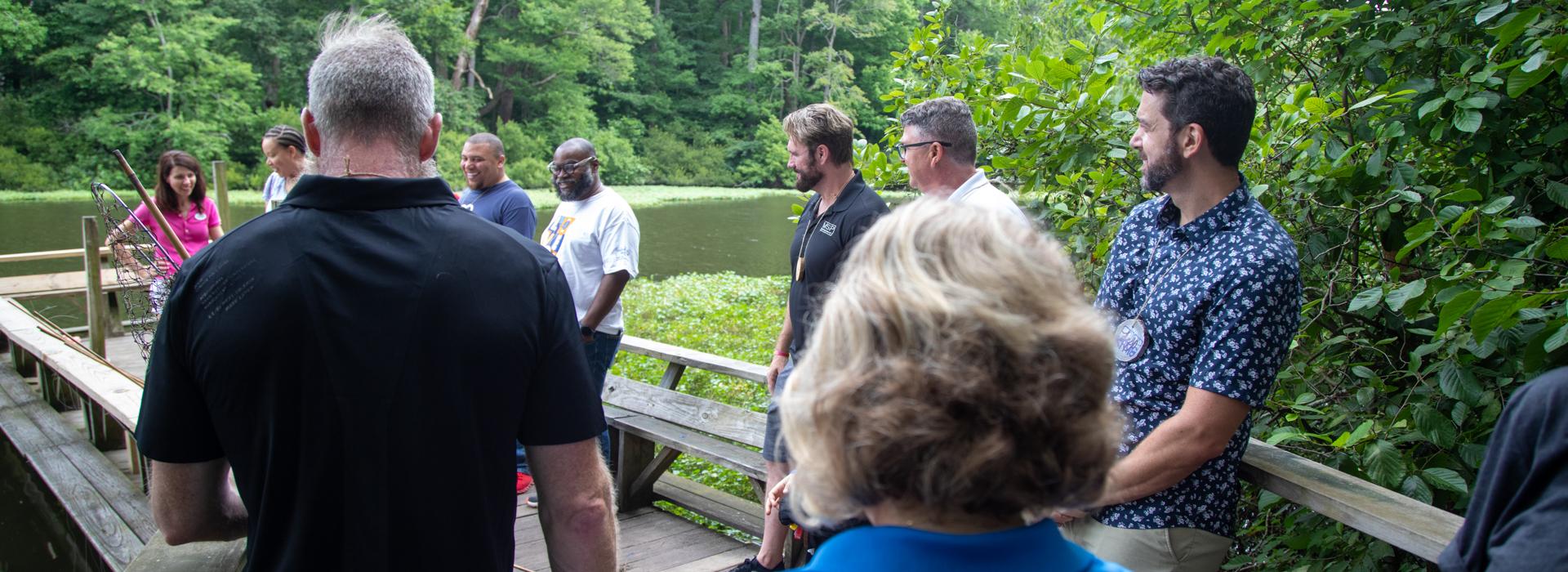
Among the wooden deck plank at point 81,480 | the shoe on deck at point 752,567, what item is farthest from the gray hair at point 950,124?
the wooden deck plank at point 81,480

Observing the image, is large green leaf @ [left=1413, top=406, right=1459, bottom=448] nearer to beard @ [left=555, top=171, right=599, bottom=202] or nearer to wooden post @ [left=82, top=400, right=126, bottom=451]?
beard @ [left=555, top=171, right=599, bottom=202]

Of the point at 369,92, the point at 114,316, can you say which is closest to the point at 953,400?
the point at 369,92

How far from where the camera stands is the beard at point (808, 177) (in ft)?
12.2

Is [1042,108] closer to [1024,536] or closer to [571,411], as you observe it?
[571,411]

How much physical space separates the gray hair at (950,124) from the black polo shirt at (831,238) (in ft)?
1.04

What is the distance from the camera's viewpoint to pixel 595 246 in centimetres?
468

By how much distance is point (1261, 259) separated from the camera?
190cm

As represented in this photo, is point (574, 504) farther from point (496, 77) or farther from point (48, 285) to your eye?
point (496, 77)

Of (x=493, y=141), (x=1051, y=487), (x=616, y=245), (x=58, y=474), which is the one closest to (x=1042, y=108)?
(x=616, y=245)

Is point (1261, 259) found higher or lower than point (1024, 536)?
higher

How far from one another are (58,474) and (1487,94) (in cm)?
660

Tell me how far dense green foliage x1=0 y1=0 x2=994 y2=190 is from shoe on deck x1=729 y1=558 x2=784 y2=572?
61.8 feet

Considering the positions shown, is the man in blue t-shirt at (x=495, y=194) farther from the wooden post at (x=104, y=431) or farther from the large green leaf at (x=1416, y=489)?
the large green leaf at (x=1416, y=489)

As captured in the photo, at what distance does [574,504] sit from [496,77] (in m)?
42.7
